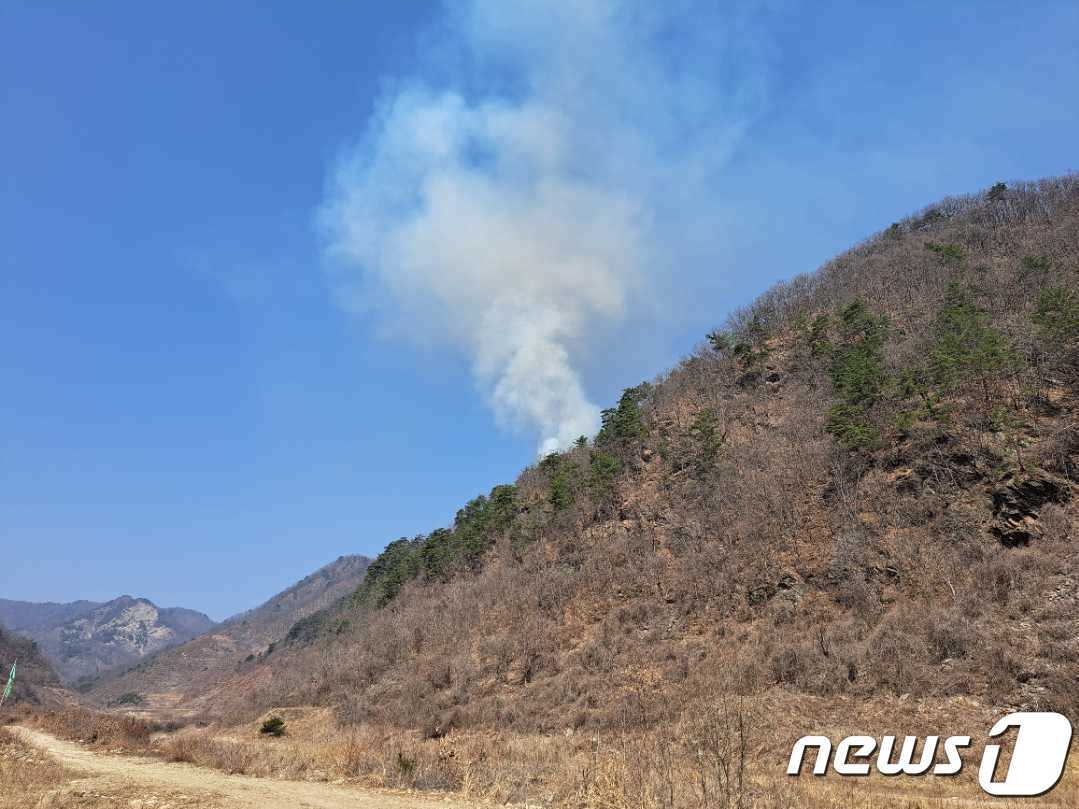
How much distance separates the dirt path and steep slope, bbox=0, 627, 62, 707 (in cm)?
10084

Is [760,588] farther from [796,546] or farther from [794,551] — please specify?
[796,546]

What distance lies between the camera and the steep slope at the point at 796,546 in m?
22.0

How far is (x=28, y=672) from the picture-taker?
120875 millimetres

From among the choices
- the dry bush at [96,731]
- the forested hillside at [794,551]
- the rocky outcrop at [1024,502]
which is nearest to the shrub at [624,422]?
A: the forested hillside at [794,551]

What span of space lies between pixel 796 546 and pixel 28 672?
514 feet

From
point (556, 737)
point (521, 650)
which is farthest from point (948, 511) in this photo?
point (521, 650)

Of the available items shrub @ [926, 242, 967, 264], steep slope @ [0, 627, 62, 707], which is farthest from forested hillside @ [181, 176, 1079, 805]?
steep slope @ [0, 627, 62, 707]

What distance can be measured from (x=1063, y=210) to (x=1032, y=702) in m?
91.1

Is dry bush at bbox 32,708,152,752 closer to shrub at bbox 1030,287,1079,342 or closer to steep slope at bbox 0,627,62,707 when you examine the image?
shrub at bbox 1030,287,1079,342

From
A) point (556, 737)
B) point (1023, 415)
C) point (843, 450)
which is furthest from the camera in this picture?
point (843, 450)

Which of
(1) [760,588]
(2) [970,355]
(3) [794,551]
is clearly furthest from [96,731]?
(2) [970,355]

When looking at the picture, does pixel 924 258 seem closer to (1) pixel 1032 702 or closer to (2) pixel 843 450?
(2) pixel 843 450

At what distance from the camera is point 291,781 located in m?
15.5

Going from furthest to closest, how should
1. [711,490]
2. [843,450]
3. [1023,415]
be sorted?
1. [711,490]
2. [843,450]
3. [1023,415]
